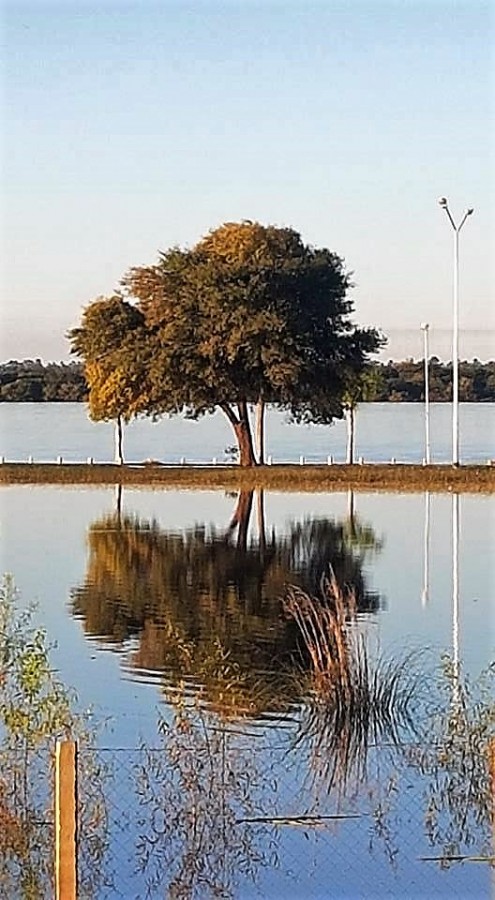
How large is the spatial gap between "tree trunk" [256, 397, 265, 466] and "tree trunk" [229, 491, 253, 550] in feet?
27.9

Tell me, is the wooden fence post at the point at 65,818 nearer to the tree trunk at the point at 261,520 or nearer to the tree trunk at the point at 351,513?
the tree trunk at the point at 261,520

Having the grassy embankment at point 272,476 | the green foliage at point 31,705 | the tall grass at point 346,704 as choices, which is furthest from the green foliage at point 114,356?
the green foliage at point 31,705

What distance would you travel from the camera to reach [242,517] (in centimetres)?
3428

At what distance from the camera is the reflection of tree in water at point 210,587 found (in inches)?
674

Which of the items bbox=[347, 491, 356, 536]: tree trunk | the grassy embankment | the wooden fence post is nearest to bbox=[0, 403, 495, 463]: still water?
the grassy embankment

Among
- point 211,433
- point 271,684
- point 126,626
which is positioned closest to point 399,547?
point 126,626

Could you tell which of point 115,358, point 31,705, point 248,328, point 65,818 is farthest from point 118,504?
point 65,818

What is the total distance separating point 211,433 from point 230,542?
3492cm

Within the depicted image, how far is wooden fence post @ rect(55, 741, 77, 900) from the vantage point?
7.20 m

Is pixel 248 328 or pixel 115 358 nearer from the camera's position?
pixel 248 328

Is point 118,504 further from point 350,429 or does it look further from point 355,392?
point 350,429

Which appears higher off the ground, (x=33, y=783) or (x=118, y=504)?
(x=118, y=504)

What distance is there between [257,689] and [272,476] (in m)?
30.8

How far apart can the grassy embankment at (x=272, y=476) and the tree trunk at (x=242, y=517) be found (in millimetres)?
3221
